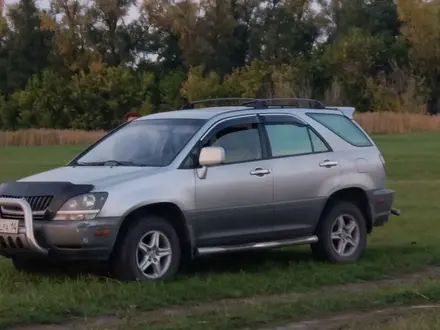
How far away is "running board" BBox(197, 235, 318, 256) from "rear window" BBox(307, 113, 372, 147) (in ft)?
4.32

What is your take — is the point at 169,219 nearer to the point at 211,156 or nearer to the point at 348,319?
the point at 211,156

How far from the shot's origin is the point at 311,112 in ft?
40.3

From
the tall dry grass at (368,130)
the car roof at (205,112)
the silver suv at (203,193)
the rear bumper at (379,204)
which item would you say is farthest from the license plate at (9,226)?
the tall dry grass at (368,130)

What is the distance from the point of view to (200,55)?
Answer: 81.9m

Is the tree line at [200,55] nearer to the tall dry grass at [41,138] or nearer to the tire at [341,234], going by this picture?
the tall dry grass at [41,138]

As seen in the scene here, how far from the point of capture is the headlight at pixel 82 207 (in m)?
9.95

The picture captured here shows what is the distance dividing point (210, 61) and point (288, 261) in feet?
231

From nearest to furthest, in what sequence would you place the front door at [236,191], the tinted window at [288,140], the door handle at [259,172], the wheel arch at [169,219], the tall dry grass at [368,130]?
1. the wheel arch at [169,219]
2. the front door at [236,191]
3. the door handle at [259,172]
4. the tinted window at [288,140]
5. the tall dry grass at [368,130]

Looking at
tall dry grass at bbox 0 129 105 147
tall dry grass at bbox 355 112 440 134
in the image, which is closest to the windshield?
tall dry grass at bbox 0 129 105 147

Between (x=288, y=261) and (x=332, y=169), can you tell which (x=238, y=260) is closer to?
(x=288, y=261)

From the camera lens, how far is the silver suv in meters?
10.0

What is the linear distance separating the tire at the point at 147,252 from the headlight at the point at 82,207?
0.40 meters

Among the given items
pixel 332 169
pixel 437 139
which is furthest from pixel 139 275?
pixel 437 139

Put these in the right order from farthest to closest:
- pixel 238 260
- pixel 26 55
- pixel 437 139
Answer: pixel 26 55
pixel 437 139
pixel 238 260
